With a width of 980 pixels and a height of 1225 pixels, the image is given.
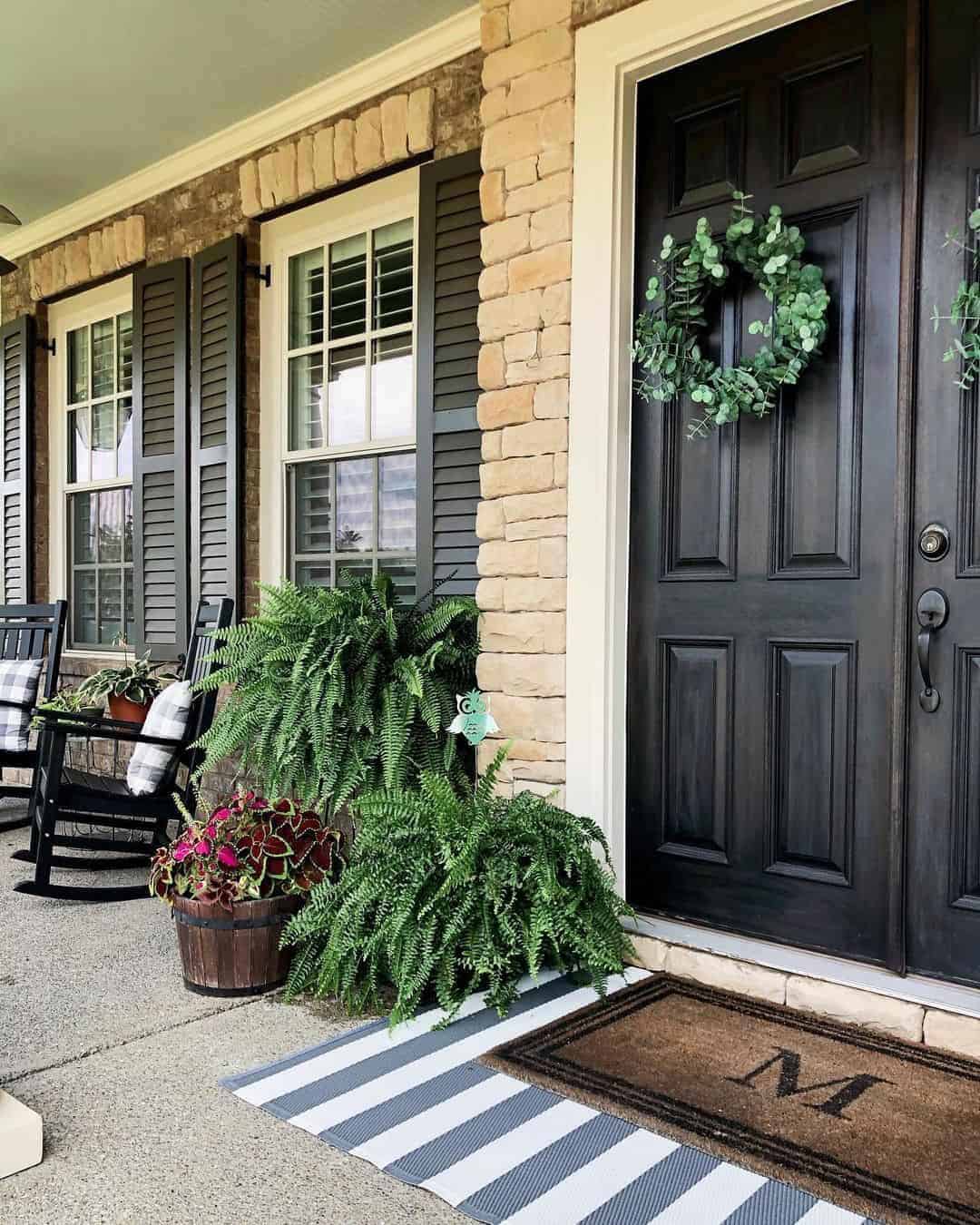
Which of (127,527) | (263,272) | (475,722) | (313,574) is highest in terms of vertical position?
(263,272)

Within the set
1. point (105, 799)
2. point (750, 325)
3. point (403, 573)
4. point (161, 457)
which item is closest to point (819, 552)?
point (750, 325)

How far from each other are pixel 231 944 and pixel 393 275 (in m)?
2.59

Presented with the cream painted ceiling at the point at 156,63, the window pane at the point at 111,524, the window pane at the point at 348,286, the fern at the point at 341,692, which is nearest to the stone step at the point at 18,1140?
the fern at the point at 341,692

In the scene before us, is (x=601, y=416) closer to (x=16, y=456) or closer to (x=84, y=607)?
(x=84, y=607)

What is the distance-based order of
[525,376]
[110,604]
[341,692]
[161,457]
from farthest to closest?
1. [110,604]
2. [161,457]
3. [341,692]
4. [525,376]

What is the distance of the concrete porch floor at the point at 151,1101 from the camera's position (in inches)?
62.7

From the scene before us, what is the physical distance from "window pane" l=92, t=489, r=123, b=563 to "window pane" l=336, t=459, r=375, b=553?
1.60 metres

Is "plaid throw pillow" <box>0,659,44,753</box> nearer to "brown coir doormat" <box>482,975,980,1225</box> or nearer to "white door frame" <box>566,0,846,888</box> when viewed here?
"white door frame" <box>566,0,846,888</box>

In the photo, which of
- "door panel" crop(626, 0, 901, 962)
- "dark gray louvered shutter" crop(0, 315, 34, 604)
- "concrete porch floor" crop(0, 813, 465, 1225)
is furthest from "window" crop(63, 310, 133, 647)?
"door panel" crop(626, 0, 901, 962)

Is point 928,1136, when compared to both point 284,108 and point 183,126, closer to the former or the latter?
point 284,108

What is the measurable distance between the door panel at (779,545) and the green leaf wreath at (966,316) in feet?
0.43

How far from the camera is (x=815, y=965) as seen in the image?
2.35 m

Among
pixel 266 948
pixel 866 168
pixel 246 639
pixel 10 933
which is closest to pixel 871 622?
pixel 866 168

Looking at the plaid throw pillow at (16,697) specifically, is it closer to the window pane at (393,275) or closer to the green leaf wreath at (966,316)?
the window pane at (393,275)
